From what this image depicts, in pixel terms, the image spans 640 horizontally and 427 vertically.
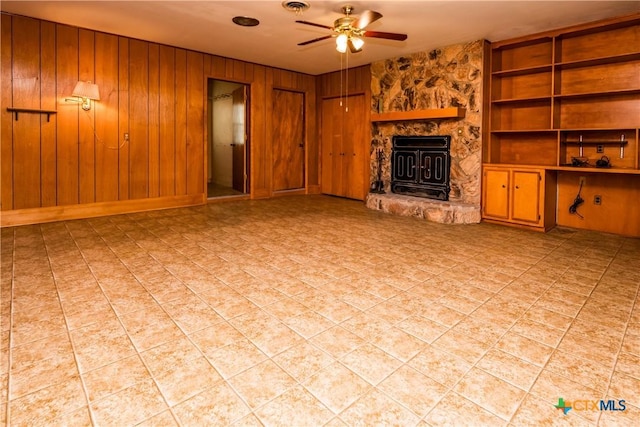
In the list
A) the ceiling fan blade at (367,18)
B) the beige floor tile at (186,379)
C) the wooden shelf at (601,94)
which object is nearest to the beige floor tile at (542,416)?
the beige floor tile at (186,379)

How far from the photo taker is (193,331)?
2.16 metres

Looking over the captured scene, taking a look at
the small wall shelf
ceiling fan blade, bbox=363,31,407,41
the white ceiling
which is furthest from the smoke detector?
the small wall shelf

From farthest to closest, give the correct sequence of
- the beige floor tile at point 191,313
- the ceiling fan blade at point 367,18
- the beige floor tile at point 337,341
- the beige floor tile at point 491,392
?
1. the ceiling fan blade at point 367,18
2. the beige floor tile at point 191,313
3. the beige floor tile at point 337,341
4. the beige floor tile at point 491,392

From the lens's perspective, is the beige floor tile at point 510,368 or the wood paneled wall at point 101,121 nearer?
the beige floor tile at point 510,368

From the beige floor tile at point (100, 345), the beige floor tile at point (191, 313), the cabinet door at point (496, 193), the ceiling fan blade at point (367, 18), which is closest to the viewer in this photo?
the beige floor tile at point (100, 345)

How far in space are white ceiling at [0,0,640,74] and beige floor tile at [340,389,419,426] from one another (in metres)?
3.85

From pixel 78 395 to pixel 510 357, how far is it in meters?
2.00

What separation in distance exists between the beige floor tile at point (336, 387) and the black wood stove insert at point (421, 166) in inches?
178

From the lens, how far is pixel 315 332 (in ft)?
7.09

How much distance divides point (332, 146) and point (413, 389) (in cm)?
658

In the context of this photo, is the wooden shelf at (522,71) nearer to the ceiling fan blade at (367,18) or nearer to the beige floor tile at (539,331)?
the ceiling fan blade at (367,18)

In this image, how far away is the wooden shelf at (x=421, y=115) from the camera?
5.39m

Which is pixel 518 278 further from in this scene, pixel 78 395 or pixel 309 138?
pixel 309 138

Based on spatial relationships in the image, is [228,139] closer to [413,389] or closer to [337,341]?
[337,341]
